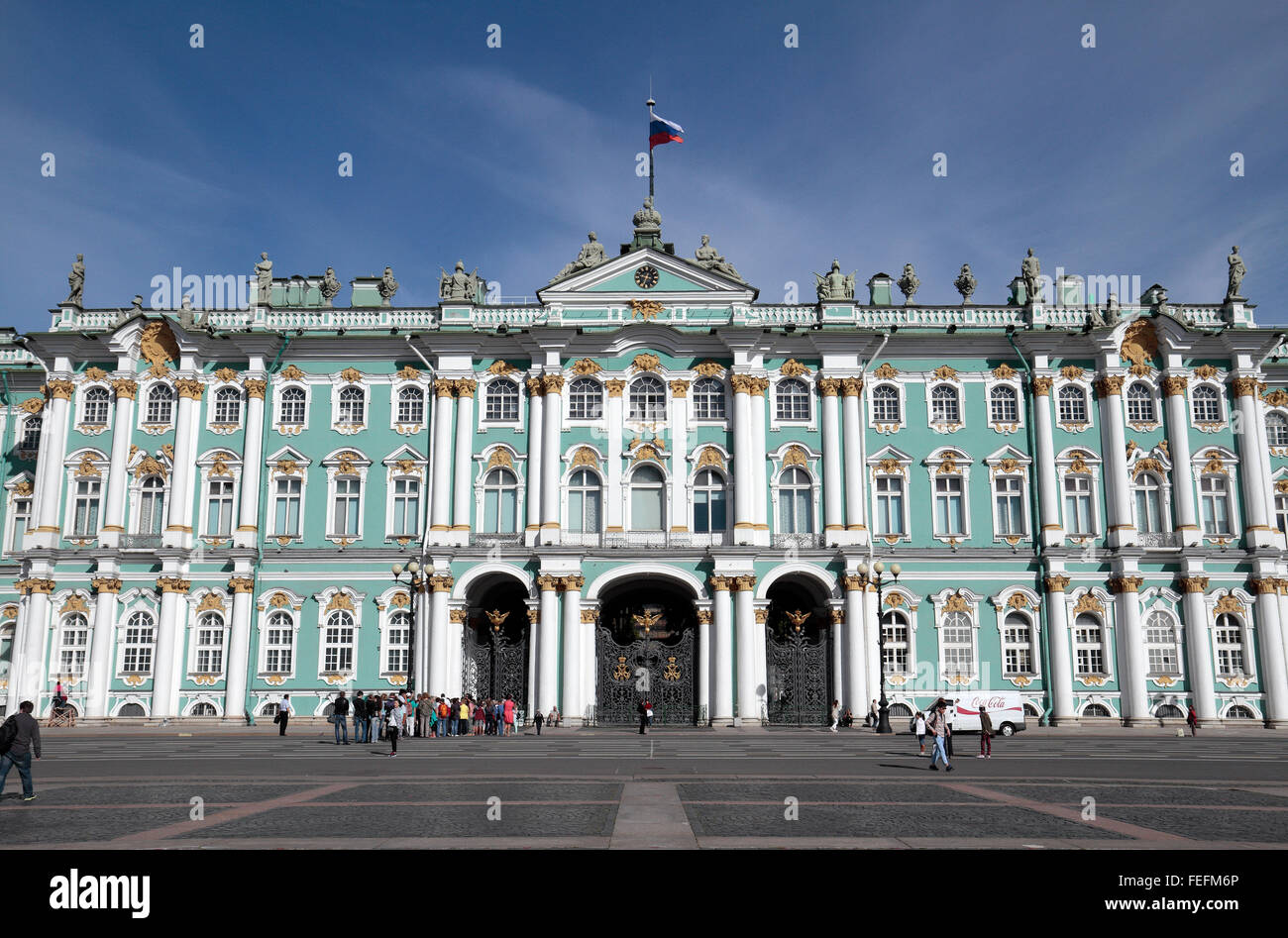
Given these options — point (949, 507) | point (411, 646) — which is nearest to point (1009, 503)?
point (949, 507)

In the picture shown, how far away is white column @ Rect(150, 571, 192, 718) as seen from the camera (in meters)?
46.2

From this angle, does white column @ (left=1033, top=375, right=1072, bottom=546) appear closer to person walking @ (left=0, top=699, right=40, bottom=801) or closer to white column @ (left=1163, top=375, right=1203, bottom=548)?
white column @ (left=1163, top=375, right=1203, bottom=548)

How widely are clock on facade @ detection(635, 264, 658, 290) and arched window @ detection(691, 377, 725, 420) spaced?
16.7 ft

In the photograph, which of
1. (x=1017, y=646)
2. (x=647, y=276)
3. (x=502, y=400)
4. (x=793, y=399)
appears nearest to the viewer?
(x=1017, y=646)

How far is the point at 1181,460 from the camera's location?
48719mm

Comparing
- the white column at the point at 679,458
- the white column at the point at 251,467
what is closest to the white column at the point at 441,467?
the white column at the point at 251,467

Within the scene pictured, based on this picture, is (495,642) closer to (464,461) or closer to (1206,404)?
(464,461)

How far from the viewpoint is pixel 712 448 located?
1909 inches

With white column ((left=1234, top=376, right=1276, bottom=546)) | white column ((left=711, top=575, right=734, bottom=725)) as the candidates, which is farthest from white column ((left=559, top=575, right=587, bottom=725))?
white column ((left=1234, top=376, right=1276, bottom=546))

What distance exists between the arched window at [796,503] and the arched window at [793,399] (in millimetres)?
2558

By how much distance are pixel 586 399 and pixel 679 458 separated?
5114mm
